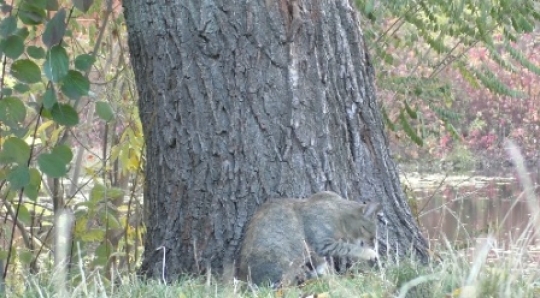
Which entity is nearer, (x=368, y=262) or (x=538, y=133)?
(x=368, y=262)

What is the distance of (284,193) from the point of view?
4.12 metres

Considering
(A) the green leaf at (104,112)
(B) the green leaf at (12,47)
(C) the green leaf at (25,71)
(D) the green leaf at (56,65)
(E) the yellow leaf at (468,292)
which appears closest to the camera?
(E) the yellow leaf at (468,292)

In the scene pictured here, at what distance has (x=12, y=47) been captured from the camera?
411 centimetres

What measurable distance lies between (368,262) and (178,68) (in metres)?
1.27

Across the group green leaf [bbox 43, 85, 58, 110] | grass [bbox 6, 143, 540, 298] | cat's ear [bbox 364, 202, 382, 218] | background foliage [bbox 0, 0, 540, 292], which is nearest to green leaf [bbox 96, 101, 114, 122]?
background foliage [bbox 0, 0, 540, 292]

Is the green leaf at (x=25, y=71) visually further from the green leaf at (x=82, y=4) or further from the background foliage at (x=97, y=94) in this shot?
the green leaf at (x=82, y=4)

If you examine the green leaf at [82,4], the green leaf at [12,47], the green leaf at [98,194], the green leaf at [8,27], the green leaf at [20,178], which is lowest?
the green leaf at [98,194]

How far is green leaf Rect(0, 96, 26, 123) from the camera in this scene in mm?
4199

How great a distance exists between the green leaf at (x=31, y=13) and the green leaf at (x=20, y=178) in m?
0.74

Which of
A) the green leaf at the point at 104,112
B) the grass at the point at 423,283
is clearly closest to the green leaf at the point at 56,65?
the green leaf at the point at 104,112

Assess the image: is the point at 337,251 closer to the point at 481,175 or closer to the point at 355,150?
the point at 355,150

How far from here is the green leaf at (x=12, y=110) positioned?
4.20m

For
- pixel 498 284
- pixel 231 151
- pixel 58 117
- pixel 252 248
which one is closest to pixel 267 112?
pixel 231 151

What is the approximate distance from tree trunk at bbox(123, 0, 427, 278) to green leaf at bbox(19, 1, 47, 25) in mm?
439
